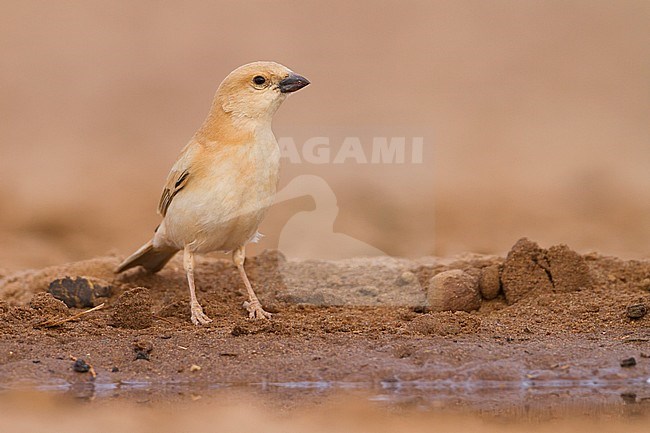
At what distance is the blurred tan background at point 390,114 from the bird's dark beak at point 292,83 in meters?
4.43

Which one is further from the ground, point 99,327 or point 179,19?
point 179,19

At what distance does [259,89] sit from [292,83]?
26 cm

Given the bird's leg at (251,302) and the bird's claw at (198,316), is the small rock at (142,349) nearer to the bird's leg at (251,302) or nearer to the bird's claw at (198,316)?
the bird's claw at (198,316)

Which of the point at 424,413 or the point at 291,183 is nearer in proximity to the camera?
the point at 424,413

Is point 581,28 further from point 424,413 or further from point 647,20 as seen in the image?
point 424,413

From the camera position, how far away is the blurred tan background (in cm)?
1486

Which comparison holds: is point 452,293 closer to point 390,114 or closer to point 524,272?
point 524,272

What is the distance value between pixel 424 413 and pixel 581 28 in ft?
43.4

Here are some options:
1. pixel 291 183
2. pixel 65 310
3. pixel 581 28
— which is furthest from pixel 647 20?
pixel 65 310

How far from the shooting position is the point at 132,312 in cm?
895

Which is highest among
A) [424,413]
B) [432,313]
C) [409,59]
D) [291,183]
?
[409,59]

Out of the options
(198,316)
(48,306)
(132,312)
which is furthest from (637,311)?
(48,306)

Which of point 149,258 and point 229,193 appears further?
point 149,258

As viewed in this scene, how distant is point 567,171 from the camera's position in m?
16.5
